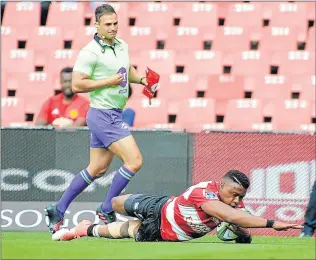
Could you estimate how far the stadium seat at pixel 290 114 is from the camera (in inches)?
594

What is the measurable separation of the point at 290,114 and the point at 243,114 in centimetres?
70

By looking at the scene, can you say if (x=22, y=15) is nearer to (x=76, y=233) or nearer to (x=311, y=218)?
(x=311, y=218)

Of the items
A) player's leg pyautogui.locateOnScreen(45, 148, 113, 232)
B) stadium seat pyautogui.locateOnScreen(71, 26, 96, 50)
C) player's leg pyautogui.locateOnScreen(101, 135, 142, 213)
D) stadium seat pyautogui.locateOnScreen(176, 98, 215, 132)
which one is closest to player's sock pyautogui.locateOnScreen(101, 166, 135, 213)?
player's leg pyautogui.locateOnScreen(101, 135, 142, 213)

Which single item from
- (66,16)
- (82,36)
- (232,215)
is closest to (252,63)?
(82,36)

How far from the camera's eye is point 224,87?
15703 mm

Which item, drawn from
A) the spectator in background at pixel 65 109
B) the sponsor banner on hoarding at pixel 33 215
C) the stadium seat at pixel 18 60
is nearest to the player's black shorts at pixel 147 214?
the sponsor banner on hoarding at pixel 33 215

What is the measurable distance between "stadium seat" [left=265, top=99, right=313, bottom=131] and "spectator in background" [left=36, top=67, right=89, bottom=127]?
11.8 ft

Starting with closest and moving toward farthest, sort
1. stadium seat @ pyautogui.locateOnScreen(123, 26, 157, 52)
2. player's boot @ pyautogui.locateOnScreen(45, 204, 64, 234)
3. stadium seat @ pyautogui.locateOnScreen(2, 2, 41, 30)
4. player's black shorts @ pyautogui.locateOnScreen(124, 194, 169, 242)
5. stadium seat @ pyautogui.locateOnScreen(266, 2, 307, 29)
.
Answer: player's black shorts @ pyautogui.locateOnScreen(124, 194, 169, 242), player's boot @ pyautogui.locateOnScreen(45, 204, 64, 234), stadium seat @ pyautogui.locateOnScreen(266, 2, 307, 29), stadium seat @ pyautogui.locateOnScreen(123, 26, 157, 52), stadium seat @ pyautogui.locateOnScreen(2, 2, 41, 30)

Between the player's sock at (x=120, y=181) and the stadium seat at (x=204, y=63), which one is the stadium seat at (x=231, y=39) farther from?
the player's sock at (x=120, y=181)

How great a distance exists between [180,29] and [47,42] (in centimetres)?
213

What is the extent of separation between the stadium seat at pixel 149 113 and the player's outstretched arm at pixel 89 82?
5.97 meters

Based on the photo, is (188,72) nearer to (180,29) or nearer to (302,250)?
(180,29)

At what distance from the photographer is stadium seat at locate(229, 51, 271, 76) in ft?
51.3

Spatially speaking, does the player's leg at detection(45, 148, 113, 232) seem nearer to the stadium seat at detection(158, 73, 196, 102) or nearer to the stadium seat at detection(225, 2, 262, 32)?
the stadium seat at detection(158, 73, 196, 102)
